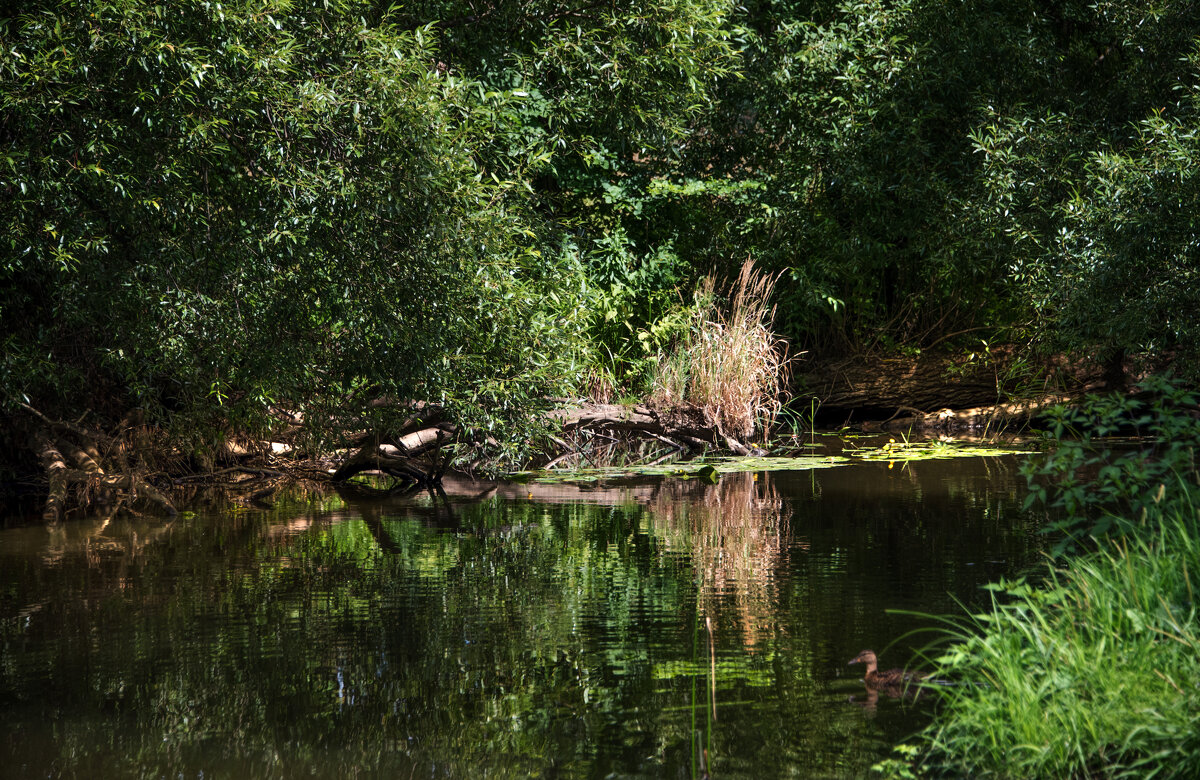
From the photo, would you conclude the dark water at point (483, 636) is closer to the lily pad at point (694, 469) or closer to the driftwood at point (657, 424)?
the lily pad at point (694, 469)

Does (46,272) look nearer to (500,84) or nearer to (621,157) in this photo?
(500,84)

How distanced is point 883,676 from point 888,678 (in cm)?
3

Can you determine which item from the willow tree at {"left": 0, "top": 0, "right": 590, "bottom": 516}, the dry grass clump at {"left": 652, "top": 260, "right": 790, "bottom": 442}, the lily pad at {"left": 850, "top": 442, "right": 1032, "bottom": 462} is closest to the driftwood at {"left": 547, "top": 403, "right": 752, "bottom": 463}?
the dry grass clump at {"left": 652, "top": 260, "right": 790, "bottom": 442}

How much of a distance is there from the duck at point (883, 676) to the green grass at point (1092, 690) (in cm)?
23

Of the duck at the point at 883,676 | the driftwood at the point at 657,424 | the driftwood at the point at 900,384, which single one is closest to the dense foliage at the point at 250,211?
the driftwood at the point at 657,424

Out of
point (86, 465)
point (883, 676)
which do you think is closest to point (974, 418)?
point (86, 465)

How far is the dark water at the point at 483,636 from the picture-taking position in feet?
10.8

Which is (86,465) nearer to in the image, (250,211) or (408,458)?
(408,458)

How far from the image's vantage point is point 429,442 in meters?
9.97

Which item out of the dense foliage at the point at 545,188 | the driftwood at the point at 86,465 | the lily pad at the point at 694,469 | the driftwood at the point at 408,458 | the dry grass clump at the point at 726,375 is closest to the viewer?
the dense foliage at the point at 545,188

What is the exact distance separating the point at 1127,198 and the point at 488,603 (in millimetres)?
6463

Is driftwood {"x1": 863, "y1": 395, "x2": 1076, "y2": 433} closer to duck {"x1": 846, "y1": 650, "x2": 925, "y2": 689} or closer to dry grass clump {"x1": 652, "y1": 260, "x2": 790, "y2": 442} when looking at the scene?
dry grass clump {"x1": 652, "y1": 260, "x2": 790, "y2": 442}

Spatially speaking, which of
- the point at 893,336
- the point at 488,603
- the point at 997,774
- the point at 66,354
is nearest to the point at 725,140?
the point at 893,336

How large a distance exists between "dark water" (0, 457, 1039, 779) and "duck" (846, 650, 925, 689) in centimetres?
5
